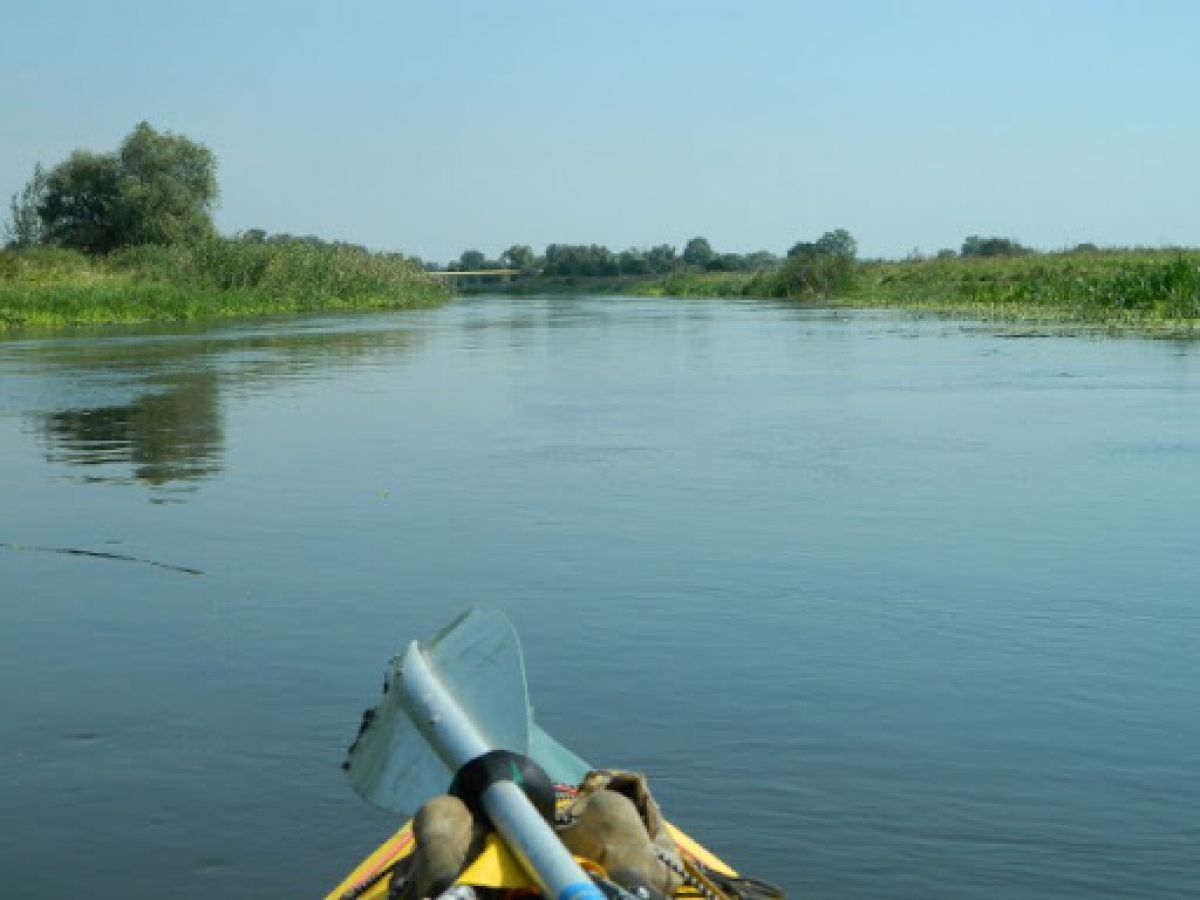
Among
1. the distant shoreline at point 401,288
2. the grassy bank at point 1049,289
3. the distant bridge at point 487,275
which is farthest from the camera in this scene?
the distant bridge at point 487,275

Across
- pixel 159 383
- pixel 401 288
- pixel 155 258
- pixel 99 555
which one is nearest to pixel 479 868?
pixel 99 555

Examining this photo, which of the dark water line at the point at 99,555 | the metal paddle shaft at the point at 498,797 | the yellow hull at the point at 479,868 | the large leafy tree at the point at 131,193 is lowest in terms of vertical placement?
the dark water line at the point at 99,555

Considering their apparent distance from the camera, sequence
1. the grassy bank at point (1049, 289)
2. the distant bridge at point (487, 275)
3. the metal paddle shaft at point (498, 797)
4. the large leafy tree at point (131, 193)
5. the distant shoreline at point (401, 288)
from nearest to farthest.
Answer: the metal paddle shaft at point (498, 797), the grassy bank at point (1049, 289), the distant shoreline at point (401, 288), the large leafy tree at point (131, 193), the distant bridge at point (487, 275)

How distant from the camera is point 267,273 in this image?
71.6 metres

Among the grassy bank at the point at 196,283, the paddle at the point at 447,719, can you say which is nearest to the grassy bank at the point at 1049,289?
the grassy bank at the point at 196,283

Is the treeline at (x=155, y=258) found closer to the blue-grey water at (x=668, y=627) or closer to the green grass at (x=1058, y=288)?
the green grass at (x=1058, y=288)

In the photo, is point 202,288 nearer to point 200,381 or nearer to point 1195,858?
point 200,381

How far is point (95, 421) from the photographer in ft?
73.2

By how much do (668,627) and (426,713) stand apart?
503 cm

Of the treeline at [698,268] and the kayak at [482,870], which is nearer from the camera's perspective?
the kayak at [482,870]

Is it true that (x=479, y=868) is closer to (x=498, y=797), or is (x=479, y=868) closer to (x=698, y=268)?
(x=498, y=797)

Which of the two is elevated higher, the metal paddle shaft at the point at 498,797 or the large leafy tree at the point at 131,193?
the large leafy tree at the point at 131,193

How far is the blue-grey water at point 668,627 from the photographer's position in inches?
255

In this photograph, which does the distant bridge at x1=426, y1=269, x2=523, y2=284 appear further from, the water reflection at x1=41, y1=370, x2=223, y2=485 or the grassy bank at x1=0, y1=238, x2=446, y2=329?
the water reflection at x1=41, y1=370, x2=223, y2=485
